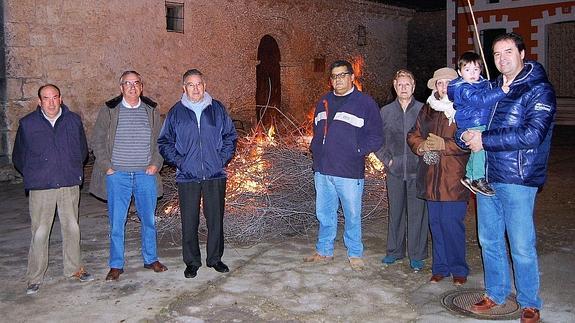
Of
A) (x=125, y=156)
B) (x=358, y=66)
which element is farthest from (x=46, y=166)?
(x=358, y=66)

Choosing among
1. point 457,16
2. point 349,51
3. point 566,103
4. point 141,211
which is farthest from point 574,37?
point 141,211

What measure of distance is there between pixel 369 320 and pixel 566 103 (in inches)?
654

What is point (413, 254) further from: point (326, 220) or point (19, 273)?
point (19, 273)

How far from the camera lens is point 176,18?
13094 millimetres

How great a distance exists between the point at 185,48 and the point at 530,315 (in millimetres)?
10651

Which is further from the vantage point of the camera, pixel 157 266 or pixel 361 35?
pixel 361 35

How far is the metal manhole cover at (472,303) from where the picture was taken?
13.5 feet

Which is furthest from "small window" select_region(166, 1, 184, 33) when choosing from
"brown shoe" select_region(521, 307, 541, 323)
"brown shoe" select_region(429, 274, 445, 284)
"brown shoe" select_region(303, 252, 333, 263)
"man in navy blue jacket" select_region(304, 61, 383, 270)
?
→ "brown shoe" select_region(521, 307, 541, 323)

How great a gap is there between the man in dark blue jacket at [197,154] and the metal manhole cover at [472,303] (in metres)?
1.97

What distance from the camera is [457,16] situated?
17969mm

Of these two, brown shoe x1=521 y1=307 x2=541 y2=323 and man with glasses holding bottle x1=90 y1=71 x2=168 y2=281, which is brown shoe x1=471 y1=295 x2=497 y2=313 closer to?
brown shoe x1=521 y1=307 x2=541 y2=323

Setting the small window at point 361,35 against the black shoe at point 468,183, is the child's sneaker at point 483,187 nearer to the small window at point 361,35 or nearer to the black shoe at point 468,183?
the black shoe at point 468,183

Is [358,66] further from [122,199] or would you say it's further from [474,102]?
[474,102]

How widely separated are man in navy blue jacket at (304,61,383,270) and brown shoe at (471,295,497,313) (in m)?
1.26
